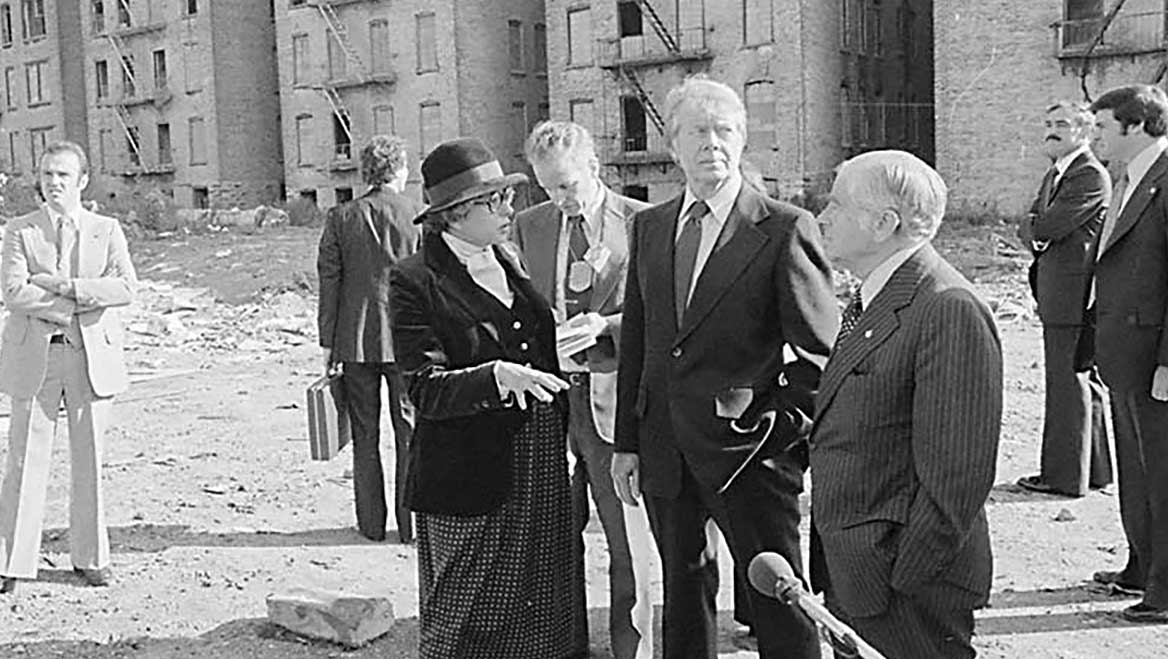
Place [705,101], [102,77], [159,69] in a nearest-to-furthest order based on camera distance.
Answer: [705,101], [159,69], [102,77]

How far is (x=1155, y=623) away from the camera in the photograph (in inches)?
218

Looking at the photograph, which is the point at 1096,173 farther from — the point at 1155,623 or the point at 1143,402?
the point at 1155,623

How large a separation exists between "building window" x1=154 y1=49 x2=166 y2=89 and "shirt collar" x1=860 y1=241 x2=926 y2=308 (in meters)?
48.2

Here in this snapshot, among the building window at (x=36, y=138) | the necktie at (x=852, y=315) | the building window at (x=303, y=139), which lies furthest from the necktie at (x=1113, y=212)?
the building window at (x=36, y=138)

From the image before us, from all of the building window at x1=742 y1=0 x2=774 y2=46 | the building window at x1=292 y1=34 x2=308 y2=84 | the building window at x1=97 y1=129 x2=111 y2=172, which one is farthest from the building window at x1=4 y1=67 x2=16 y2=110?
the building window at x1=742 y1=0 x2=774 y2=46

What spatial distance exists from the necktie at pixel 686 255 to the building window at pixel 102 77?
50.9 m

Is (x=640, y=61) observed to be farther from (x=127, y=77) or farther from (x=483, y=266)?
(x=483, y=266)

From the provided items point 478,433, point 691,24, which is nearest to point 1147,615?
point 478,433

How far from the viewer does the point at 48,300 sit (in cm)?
618

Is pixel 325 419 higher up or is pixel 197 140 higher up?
pixel 197 140

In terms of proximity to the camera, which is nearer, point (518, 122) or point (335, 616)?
point (335, 616)

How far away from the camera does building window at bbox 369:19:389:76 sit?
41.2m

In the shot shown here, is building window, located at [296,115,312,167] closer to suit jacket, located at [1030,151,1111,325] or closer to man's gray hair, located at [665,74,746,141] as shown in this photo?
suit jacket, located at [1030,151,1111,325]

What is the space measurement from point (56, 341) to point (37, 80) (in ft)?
178
